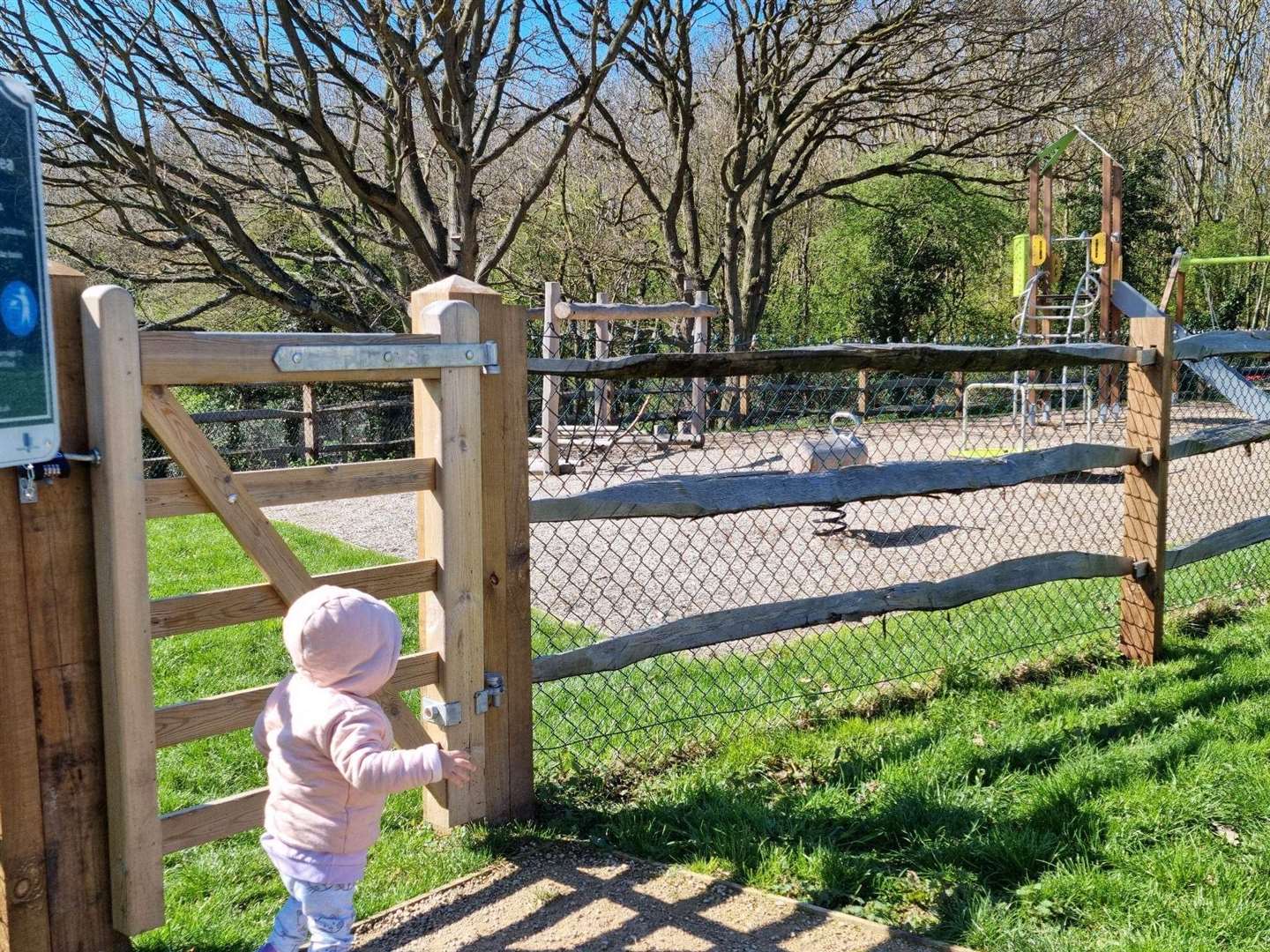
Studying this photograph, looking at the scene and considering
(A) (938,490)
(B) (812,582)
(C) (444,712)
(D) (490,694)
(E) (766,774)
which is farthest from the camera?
(B) (812,582)

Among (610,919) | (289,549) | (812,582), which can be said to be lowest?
(610,919)

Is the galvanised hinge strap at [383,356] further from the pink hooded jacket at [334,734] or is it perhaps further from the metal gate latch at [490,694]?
the metal gate latch at [490,694]

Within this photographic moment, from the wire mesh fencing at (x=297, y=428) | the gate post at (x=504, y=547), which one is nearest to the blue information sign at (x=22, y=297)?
the gate post at (x=504, y=547)

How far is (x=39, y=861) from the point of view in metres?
2.42

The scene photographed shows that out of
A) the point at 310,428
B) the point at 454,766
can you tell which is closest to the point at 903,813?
the point at 454,766

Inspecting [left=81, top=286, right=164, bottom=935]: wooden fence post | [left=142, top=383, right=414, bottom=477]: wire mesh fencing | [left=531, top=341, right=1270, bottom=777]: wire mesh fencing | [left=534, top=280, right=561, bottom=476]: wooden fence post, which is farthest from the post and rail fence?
[left=142, top=383, right=414, bottom=477]: wire mesh fencing

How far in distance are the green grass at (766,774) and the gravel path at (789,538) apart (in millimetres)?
1139

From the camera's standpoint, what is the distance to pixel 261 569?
2846 mm

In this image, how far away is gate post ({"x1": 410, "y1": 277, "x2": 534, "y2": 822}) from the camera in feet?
11.3

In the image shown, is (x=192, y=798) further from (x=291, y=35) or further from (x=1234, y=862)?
(x=291, y=35)

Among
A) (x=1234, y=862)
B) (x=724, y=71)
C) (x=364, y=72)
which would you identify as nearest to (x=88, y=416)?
(x=1234, y=862)

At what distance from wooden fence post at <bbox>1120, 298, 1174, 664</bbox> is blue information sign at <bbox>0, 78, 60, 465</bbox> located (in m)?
4.83

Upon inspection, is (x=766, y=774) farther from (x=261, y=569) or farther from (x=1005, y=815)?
(x=261, y=569)

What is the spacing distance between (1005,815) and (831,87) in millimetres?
20117
